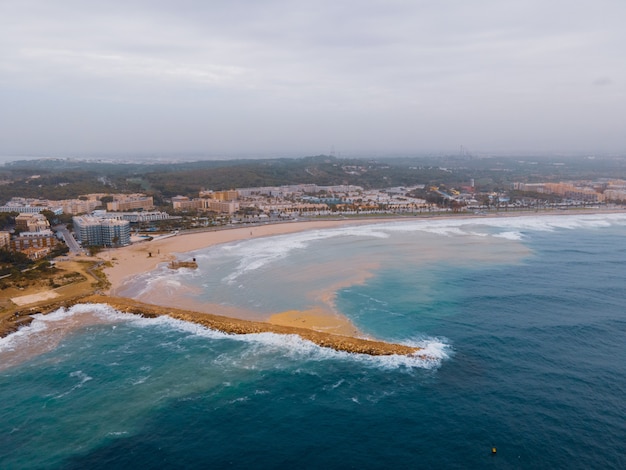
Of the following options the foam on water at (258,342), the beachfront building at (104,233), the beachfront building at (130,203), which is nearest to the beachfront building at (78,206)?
the beachfront building at (130,203)

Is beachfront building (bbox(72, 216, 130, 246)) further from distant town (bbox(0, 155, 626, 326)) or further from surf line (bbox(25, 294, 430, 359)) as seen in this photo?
surf line (bbox(25, 294, 430, 359))

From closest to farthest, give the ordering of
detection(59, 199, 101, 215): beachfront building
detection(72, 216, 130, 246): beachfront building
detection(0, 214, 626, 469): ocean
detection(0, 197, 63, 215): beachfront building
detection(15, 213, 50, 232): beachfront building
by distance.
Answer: detection(0, 214, 626, 469): ocean
detection(72, 216, 130, 246): beachfront building
detection(15, 213, 50, 232): beachfront building
detection(0, 197, 63, 215): beachfront building
detection(59, 199, 101, 215): beachfront building

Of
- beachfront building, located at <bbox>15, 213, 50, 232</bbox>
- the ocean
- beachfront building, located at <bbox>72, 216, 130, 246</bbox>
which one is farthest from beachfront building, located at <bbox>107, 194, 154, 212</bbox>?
the ocean

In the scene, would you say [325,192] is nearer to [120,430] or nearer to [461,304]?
[461,304]

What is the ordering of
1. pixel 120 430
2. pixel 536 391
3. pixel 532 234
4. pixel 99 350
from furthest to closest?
pixel 532 234 < pixel 99 350 < pixel 536 391 < pixel 120 430

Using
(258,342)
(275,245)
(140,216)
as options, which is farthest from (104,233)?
(258,342)

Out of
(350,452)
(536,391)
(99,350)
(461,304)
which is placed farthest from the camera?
(461,304)

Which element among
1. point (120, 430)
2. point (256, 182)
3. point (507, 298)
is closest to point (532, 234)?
point (507, 298)
